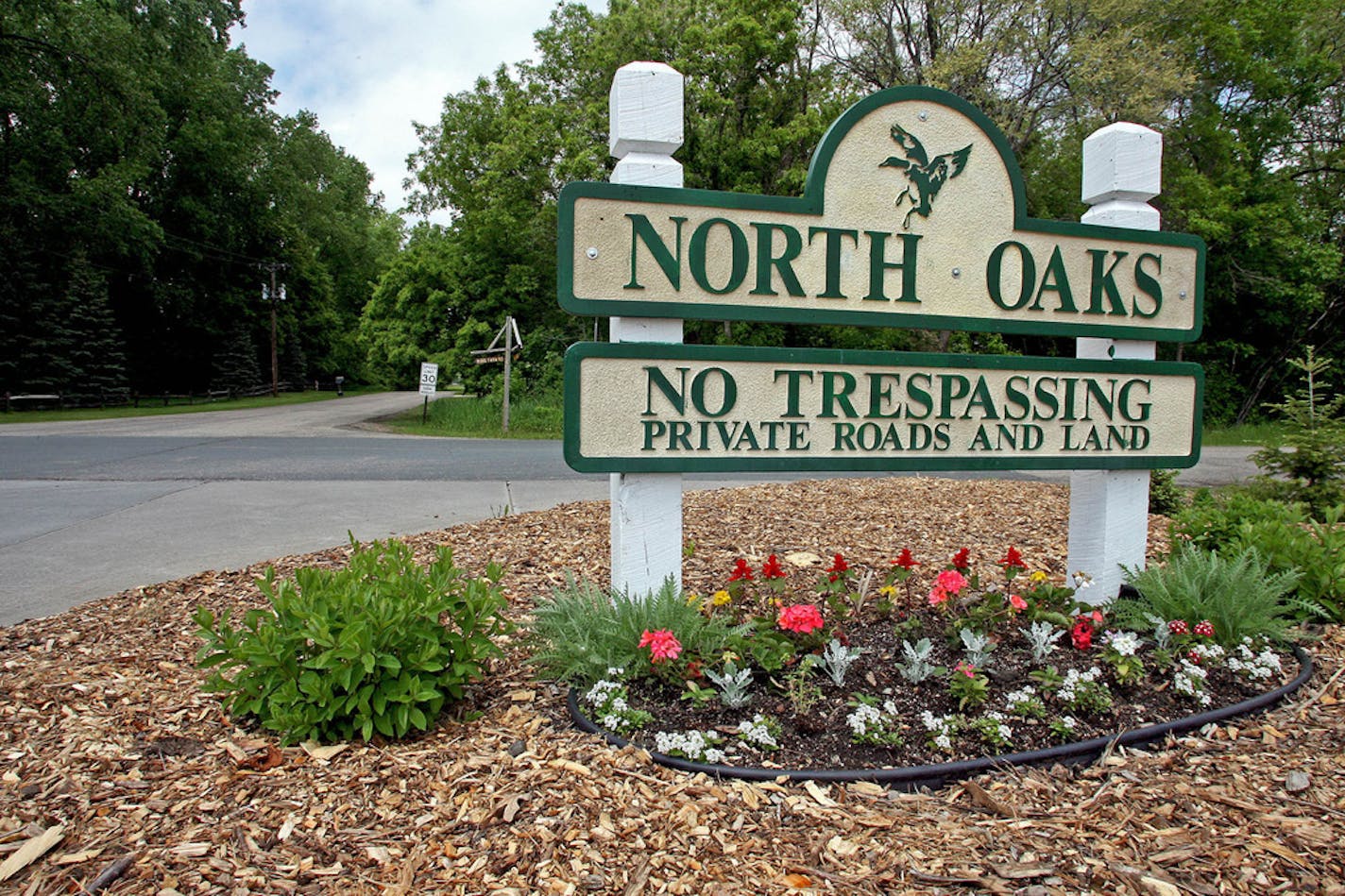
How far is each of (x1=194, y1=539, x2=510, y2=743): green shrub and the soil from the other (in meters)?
0.63

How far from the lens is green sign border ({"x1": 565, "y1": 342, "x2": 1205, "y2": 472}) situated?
281cm

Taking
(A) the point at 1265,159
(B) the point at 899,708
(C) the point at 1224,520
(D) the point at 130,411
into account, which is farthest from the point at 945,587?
(D) the point at 130,411

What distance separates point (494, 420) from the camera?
1747 centimetres

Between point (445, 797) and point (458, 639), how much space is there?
53 cm

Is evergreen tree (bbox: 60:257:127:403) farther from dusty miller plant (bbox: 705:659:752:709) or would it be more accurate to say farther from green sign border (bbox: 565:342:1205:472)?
dusty miller plant (bbox: 705:659:752:709)

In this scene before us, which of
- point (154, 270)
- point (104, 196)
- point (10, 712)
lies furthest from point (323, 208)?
point (10, 712)

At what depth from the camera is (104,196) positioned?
23.6 metres

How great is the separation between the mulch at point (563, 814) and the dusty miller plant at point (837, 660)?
0.50 metres

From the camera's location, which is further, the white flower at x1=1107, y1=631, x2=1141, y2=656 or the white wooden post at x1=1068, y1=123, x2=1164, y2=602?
the white wooden post at x1=1068, y1=123, x2=1164, y2=602

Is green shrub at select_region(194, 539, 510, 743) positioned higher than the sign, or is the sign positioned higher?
the sign

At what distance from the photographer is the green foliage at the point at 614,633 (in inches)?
103

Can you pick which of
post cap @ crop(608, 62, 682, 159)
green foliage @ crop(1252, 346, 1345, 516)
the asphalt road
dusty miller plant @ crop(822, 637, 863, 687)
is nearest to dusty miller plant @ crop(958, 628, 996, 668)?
dusty miller plant @ crop(822, 637, 863, 687)

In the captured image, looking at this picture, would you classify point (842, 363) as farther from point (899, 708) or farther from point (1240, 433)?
point (1240, 433)

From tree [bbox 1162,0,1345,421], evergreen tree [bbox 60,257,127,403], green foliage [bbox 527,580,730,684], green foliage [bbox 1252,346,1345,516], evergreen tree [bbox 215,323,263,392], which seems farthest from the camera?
evergreen tree [bbox 215,323,263,392]
